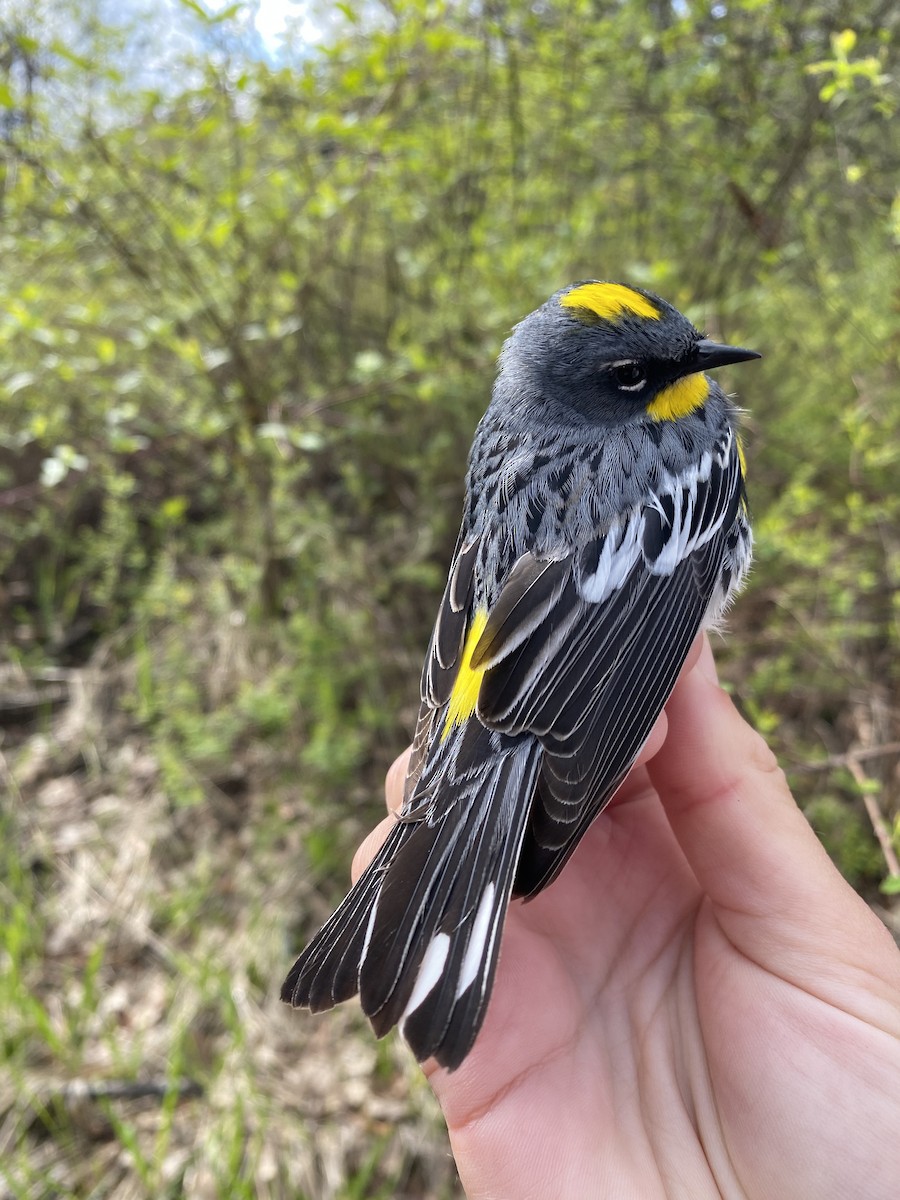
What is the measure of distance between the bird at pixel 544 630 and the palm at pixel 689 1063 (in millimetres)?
230

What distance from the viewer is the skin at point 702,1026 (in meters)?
0.95

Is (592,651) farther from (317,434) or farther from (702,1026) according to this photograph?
(317,434)

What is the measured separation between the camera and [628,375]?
52.7 inches

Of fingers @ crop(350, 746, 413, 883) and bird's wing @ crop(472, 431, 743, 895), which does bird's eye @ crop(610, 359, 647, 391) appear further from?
fingers @ crop(350, 746, 413, 883)

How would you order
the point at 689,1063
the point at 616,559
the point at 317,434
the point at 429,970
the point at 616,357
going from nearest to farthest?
the point at 429,970 < the point at 689,1063 < the point at 616,559 < the point at 616,357 < the point at 317,434

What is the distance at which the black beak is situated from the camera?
133 cm

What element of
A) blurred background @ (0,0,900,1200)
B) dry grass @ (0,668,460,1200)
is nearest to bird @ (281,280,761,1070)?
blurred background @ (0,0,900,1200)

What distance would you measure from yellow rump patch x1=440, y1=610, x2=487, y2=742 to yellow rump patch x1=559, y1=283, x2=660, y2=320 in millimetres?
619

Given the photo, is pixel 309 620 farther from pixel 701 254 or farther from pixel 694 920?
pixel 701 254

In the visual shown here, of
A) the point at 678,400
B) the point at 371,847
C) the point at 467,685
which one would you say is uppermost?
the point at 678,400

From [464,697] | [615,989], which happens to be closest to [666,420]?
[464,697]

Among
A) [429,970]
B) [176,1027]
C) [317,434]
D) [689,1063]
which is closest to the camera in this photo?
[429,970]

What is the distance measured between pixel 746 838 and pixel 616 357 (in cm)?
86

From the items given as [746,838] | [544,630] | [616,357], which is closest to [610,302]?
[616,357]
